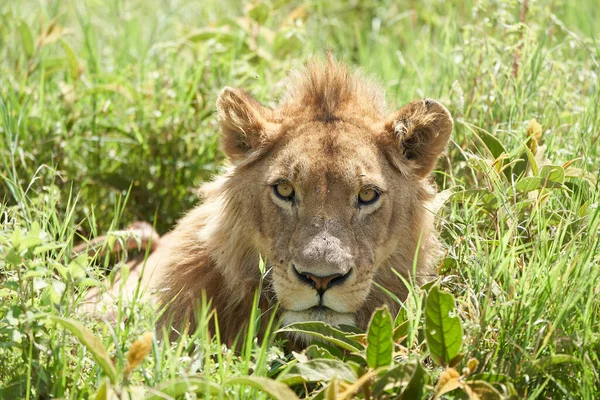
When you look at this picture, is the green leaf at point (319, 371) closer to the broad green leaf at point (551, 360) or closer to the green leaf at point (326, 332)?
the green leaf at point (326, 332)

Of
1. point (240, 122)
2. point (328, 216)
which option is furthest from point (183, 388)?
point (240, 122)

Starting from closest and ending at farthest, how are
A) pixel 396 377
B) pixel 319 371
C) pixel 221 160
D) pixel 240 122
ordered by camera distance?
pixel 396 377
pixel 319 371
pixel 240 122
pixel 221 160

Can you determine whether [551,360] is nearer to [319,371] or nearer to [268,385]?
[319,371]

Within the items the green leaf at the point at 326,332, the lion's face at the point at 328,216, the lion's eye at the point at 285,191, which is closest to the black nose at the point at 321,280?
the lion's face at the point at 328,216

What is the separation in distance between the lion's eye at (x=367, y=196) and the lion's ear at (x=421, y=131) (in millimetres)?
283

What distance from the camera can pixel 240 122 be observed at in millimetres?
3578

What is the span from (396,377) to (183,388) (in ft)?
2.14

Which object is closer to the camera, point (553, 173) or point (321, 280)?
point (321, 280)

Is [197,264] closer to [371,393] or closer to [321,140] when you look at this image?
[321,140]

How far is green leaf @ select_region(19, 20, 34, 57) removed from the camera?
17.3 ft

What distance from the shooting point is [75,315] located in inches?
119

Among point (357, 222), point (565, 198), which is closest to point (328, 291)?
point (357, 222)

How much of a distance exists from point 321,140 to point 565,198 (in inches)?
47.9

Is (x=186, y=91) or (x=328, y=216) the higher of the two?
(x=186, y=91)
